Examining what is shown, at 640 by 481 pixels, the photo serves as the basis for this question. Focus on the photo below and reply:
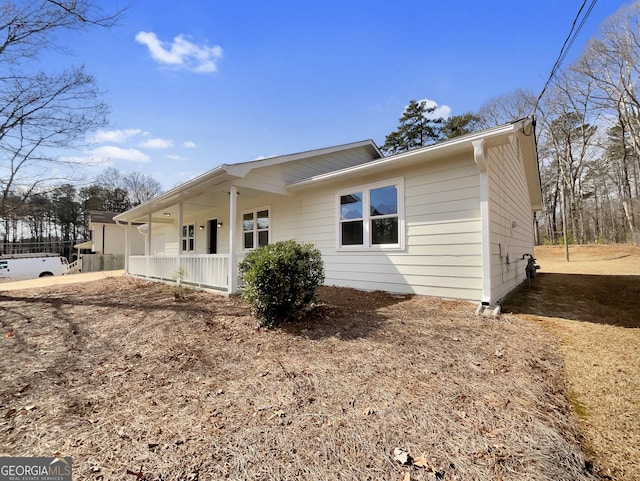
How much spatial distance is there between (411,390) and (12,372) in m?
4.38

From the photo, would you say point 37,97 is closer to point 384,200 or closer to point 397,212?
point 384,200

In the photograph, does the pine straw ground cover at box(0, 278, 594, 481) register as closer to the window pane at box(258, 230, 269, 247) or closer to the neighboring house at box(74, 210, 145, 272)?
the window pane at box(258, 230, 269, 247)

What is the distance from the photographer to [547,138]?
75.6ft

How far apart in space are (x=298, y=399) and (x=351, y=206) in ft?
17.5

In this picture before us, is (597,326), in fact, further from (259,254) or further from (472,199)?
(259,254)

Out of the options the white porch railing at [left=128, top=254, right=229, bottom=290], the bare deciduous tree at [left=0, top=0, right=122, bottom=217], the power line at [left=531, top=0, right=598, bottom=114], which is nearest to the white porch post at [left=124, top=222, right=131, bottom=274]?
the white porch railing at [left=128, top=254, right=229, bottom=290]

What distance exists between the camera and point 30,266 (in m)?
18.1

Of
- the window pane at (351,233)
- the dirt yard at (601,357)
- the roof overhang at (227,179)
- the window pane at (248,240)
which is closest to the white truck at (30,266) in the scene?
the roof overhang at (227,179)

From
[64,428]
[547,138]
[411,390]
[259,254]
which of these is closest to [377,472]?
[411,390]

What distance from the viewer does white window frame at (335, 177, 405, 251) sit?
632cm

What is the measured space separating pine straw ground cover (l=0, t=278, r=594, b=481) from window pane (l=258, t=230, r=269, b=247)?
5.11m

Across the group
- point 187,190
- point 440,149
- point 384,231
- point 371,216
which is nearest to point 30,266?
point 187,190

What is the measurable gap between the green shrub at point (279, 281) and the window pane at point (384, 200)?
2688 mm

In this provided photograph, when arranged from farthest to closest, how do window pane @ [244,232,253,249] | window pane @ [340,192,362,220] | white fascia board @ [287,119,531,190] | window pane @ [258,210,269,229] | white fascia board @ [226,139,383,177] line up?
window pane @ [244,232,253,249], window pane @ [258,210,269,229], window pane @ [340,192,362,220], white fascia board @ [226,139,383,177], white fascia board @ [287,119,531,190]
